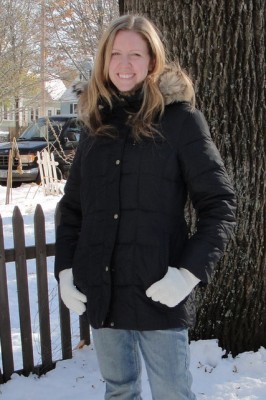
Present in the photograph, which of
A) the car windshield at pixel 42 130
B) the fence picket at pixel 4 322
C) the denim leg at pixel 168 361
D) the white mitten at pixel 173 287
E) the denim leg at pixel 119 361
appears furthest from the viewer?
the car windshield at pixel 42 130

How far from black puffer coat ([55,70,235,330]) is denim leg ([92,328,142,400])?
0.35ft

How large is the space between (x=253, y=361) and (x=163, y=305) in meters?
1.63

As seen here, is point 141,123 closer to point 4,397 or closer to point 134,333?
point 134,333

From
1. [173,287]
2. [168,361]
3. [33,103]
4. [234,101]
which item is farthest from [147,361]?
[33,103]

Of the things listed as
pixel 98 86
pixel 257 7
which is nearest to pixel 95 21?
pixel 257 7

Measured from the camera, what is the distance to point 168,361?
1907 mm

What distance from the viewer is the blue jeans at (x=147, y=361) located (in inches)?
75.2

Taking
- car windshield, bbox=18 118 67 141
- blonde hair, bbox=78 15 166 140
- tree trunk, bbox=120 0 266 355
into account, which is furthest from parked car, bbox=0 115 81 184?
blonde hair, bbox=78 15 166 140

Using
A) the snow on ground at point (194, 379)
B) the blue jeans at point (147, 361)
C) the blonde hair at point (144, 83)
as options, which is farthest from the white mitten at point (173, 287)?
the snow on ground at point (194, 379)

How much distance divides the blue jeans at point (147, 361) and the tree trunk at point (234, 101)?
1.27 m

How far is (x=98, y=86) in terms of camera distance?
81.0 inches

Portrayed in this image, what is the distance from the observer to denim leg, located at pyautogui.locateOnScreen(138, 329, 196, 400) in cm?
191

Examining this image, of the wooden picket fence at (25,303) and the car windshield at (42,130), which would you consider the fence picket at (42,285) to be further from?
the car windshield at (42,130)

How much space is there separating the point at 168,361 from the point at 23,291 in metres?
1.69
